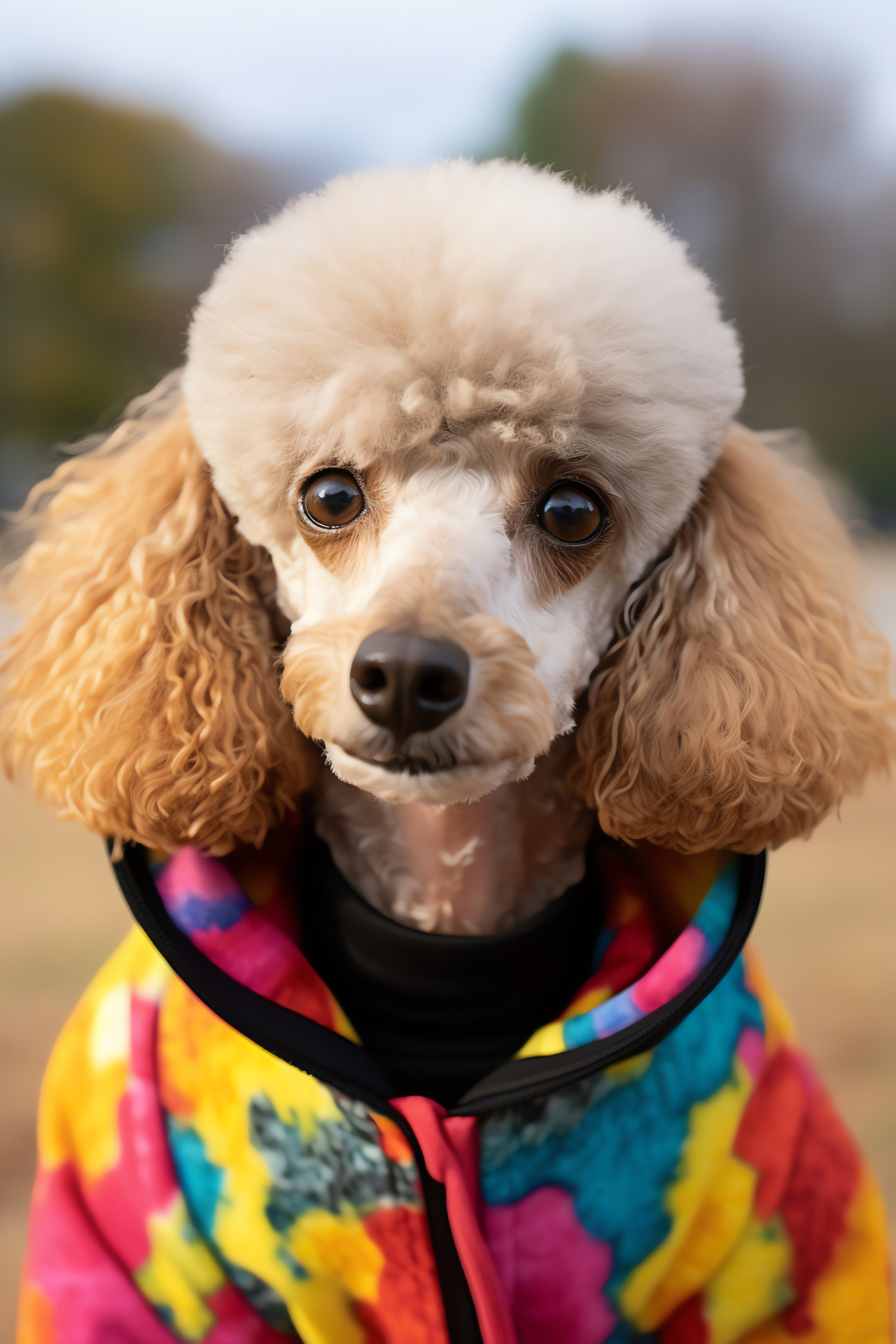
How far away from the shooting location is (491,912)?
713 mm

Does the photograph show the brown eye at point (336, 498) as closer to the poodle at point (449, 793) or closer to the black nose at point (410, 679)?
the poodle at point (449, 793)

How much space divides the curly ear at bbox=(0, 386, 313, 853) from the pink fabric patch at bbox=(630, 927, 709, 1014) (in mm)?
270

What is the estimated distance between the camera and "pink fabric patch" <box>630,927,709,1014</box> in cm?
61

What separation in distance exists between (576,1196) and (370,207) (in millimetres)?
657

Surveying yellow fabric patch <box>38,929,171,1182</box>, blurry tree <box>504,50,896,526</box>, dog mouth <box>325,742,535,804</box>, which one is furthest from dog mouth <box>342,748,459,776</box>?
blurry tree <box>504,50,896,526</box>

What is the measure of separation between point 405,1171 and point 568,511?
0.43m

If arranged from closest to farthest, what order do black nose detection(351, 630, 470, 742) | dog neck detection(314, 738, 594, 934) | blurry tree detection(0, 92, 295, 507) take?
black nose detection(351, 630, 470, 742) → dog neck detection(314, 738, 594, 934) → blurry tree detection(0, 92, 295, 507)

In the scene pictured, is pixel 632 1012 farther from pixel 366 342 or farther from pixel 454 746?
pixel 366 342

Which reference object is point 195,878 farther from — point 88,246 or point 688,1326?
point 88,246

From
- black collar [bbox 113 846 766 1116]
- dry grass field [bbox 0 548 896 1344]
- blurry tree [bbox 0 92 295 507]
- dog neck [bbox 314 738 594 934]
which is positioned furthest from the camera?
blurry tree [bbox 0 92 295 507]

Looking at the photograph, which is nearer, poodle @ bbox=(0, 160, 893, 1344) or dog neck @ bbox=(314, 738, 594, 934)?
poodle @ bbox=(0, 160, 893, 1344)

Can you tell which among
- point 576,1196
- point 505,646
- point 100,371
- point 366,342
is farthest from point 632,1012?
point 100,371

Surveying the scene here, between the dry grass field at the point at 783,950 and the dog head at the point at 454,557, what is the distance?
0.20 metres

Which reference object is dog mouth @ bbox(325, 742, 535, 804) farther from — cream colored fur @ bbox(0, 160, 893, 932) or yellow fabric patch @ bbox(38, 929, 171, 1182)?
yellow fabric patch @ bbox(38, 929, 171, 1182)
